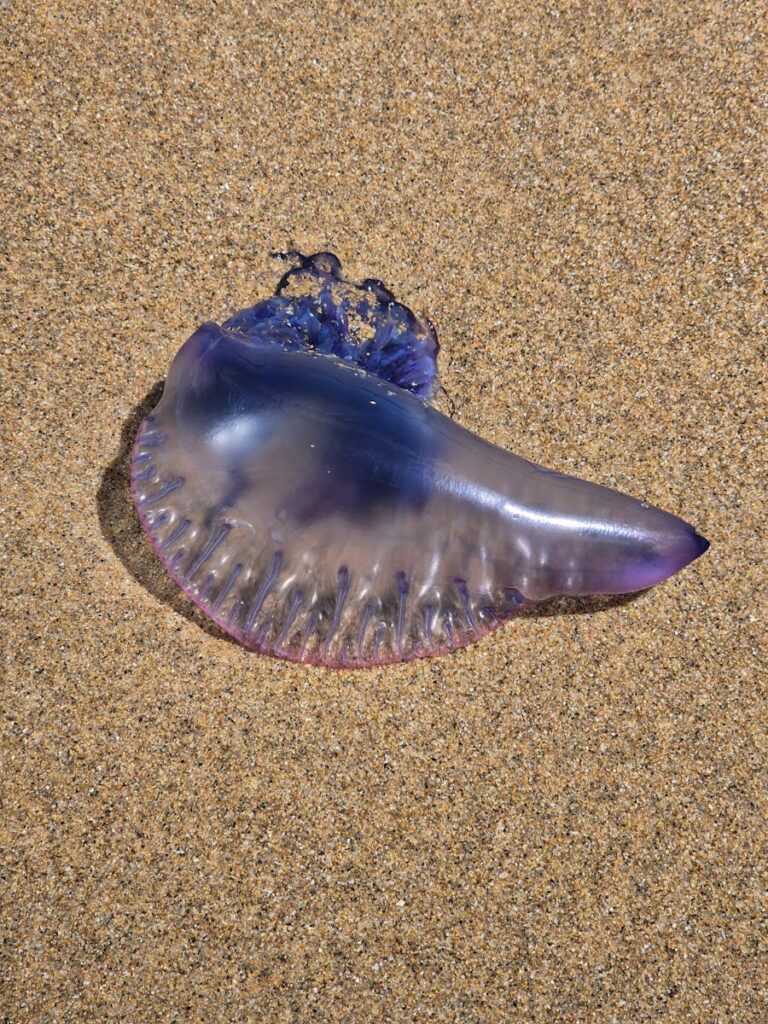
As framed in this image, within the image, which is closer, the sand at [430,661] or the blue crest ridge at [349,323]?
the sand at [430,661]

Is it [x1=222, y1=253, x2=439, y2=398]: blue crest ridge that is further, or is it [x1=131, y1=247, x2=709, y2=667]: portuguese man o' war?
[x1=222, y1=253, x2=439, y2=398]: blue crest ridge

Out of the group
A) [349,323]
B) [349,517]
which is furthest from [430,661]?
[349,323]

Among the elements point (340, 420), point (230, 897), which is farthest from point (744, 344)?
point (230, 897)

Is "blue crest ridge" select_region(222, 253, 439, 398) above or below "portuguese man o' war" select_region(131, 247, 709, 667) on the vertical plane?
above

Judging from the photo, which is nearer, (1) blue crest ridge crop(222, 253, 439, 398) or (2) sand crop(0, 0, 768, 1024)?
(2) sand crop(0, 0, 768, 1024)

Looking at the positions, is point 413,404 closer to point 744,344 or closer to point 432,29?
point 744,344

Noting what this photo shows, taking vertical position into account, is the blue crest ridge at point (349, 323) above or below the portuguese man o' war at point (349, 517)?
above
